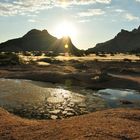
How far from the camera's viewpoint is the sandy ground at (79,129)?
13.4m

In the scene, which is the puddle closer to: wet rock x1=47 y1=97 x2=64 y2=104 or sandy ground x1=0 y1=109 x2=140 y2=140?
wet rock x1=47 y1=97 x2=64 y2=104

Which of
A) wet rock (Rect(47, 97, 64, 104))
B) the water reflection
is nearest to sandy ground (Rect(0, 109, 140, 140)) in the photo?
the water reflection

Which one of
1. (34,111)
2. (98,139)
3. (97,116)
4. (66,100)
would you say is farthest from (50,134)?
(66,100)

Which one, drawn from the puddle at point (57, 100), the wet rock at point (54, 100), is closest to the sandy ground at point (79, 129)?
the puddle at point (57, 100)

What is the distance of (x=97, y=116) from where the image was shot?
17641mm

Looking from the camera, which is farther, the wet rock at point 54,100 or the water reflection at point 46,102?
the wet rock at point 54,100

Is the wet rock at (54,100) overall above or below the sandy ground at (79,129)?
below

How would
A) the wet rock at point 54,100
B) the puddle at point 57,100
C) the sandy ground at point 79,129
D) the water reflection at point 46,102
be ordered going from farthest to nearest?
the wet rock at point 54,100, the puddle at point 57,100, the water reflection at point 46,102, the sandy ground at point 79,129

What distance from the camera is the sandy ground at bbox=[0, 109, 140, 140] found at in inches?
526

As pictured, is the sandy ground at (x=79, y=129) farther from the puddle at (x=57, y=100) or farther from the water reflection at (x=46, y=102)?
the puddle at (x=57, y=100)

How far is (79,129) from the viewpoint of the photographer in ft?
46.9

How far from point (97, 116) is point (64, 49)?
163 m

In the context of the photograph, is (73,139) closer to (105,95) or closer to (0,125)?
(0,125)

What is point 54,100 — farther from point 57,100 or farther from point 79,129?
point 79,129
